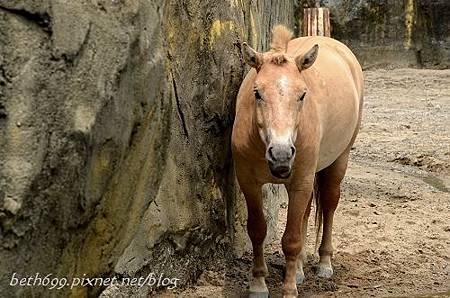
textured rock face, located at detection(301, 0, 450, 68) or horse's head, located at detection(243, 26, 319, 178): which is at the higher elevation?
horse's head, located at detection(243, 26, 319, 178)

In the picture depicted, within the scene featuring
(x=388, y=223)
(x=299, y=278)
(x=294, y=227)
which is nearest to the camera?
(x=294, y=227)

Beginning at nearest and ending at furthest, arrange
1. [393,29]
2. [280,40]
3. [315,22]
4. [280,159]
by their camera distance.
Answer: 1. [280,159]
2. [280,40]
3. [315,22]
4. [393,29]

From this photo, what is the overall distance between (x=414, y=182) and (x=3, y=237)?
6681mm

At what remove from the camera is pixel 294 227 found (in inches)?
211

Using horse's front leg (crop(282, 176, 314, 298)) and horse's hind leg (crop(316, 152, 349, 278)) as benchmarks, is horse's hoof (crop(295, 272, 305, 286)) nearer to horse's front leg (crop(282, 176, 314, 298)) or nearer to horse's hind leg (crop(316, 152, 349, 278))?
horse's hind leg (crop(316, 152, 349, 278))

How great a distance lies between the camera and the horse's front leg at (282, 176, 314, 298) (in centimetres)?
528

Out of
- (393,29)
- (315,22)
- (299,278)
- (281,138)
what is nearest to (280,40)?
(281,138)

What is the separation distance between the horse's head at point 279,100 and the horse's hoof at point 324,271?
1.45m

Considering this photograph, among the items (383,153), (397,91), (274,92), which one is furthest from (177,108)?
(397,91)

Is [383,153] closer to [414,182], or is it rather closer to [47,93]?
[414,182]

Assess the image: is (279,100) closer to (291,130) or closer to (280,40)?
(291,130)

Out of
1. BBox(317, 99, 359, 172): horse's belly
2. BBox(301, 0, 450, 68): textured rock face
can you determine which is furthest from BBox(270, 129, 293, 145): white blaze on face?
BBox(301, 0, 450, 68): textured rock face

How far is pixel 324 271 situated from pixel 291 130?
175cm

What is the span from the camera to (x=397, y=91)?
14.5m
